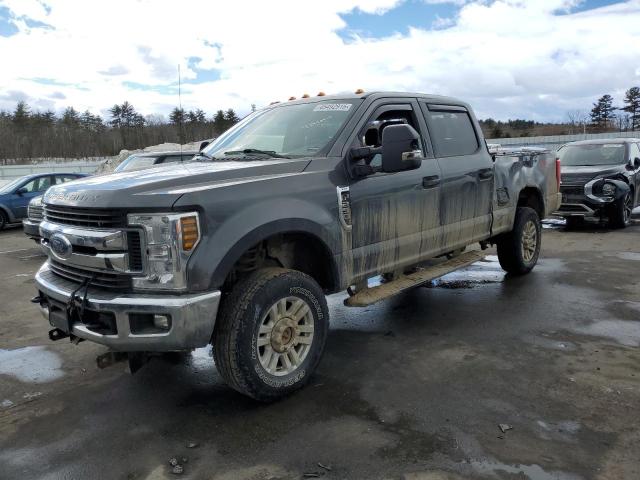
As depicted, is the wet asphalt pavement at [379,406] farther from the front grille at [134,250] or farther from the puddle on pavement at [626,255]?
the puddle on pavement at [626,255]

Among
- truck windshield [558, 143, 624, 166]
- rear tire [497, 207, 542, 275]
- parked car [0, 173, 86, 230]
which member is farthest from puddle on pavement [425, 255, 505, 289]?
parked car [0, 173, 86, 230]

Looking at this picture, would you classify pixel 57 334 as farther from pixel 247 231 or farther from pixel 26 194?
pixel 26 194

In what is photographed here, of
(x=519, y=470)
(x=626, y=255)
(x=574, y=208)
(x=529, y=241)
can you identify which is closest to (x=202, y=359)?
(x=519, y=470)

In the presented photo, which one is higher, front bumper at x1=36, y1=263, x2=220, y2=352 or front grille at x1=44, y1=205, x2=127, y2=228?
front grille at x1=44, y1=205, x2=127, y2=228

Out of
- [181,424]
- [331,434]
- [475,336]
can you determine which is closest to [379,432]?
[331,434]

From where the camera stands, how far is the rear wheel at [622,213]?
10.3 metres

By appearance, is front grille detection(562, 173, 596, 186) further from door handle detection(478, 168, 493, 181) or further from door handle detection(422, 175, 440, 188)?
door handle detection(422, 175, 440, 188)

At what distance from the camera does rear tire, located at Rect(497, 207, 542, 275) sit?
6469mm

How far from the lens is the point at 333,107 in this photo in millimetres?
4512

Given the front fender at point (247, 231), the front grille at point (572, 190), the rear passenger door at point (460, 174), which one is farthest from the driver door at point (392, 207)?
the front grille at point (572, 190)

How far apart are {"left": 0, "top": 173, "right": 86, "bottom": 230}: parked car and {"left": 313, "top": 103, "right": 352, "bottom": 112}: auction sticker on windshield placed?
11530 mm

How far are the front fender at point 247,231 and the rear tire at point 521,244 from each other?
3.47m

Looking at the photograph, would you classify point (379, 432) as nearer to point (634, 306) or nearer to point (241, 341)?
point (241, 341)

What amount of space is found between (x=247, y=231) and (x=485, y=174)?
3.18 m
